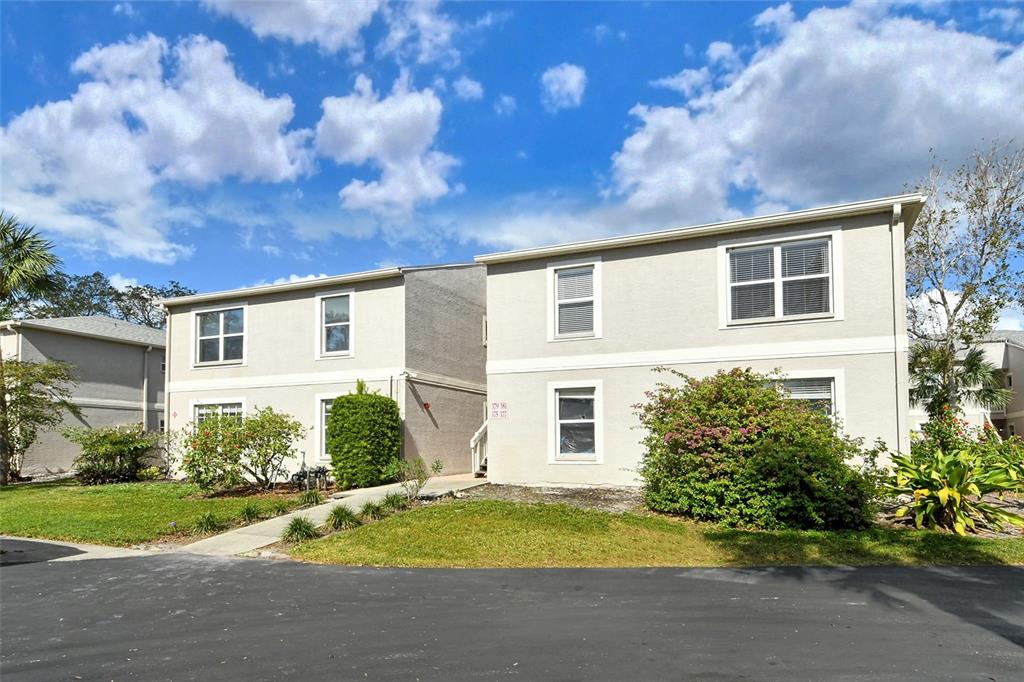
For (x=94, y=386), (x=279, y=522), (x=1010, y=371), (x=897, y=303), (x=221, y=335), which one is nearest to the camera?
(x=279, y=522)

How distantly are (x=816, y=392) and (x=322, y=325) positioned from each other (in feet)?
40.8

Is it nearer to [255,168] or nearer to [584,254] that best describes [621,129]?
[584,254]

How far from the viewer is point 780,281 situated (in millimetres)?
12766

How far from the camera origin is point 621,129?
15945 mm

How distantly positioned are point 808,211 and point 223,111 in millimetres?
12807

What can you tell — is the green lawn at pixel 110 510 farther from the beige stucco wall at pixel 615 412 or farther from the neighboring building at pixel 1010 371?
the neighboring building at pixel 1010 371

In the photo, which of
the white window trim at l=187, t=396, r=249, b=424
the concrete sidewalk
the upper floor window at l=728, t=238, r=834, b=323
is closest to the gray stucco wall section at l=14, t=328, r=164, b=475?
the white window trim at l=187, t=396, r=249, b=424

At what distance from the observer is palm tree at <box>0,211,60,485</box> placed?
18.3 m

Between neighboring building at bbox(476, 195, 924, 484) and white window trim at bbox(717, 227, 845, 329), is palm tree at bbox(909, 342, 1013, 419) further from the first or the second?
white window trim at bbox(717, 227, 845, 329)

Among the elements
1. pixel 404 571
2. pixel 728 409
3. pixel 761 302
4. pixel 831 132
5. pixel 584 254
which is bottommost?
pixel 404 571

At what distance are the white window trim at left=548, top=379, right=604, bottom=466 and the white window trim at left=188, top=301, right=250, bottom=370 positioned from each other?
31.4ft

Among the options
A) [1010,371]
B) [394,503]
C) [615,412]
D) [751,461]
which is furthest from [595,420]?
[1010,371]

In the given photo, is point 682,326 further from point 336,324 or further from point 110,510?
point 110,510

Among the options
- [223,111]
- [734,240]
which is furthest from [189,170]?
[734,240]
